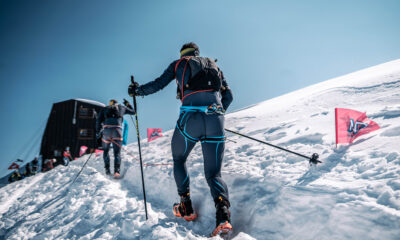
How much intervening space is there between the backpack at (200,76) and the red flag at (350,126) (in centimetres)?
216

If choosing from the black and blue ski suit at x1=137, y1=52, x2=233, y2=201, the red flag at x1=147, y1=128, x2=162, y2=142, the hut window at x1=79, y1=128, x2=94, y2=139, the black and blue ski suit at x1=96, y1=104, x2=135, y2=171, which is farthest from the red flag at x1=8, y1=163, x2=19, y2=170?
the black and blue ski suit at x1=137, y1=52, x2=233, y2=201

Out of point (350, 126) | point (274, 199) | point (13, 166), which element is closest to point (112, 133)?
point (274, 199)

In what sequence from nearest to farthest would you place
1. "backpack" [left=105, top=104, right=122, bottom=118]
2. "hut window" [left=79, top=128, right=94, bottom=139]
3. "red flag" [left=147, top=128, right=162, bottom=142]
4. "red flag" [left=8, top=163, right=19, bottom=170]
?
"backpack" [left=105, top=104, right=122, bottom=118] < "red flag" [left=147, top=128, right=162, bottom=142] < "red flag" [left=8, top=163, right=19, bottom=170] < "hut window" [left=79, top=128, right=94, bottom=139]

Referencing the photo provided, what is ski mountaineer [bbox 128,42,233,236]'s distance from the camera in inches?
93.2

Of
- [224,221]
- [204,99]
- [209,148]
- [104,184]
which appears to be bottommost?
[104,184]

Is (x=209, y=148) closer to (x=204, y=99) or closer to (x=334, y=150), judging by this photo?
(x=204, y=99)

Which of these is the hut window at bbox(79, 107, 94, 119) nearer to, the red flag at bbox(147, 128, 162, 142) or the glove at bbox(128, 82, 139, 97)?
the red flag at bbox(147, 128, 162, 142)

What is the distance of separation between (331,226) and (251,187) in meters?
1.16

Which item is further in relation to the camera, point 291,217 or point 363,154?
point 363,154

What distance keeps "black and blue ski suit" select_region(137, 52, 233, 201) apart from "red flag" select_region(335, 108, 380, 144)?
206 cm

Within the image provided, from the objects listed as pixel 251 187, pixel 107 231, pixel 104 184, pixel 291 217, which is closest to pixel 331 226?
pixel 291 217

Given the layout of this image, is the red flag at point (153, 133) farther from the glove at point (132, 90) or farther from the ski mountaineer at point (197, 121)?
the ski mountaineer at point (197, 121)

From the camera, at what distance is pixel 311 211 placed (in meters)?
2.01

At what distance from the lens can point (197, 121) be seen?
2369 millimetres
